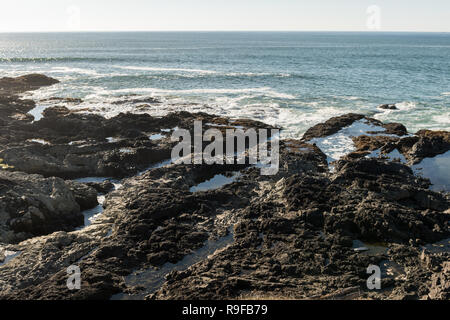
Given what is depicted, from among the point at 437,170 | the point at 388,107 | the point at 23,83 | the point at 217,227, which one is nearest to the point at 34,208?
the point at 217,227

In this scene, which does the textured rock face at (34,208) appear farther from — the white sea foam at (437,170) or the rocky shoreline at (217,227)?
the white sea foam at (437,170)

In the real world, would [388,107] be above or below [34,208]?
above

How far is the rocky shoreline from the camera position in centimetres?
1051

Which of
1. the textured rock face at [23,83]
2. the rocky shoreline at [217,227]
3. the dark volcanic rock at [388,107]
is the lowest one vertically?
the rocky shoreline at [217,227]

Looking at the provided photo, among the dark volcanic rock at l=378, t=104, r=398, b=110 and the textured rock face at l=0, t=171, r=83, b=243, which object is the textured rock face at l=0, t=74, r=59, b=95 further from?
the dark volcanic rock at l=378, t=104, r=398, b=110

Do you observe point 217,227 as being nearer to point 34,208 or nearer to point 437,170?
point 34,208

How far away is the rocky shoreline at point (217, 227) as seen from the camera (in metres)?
10.5

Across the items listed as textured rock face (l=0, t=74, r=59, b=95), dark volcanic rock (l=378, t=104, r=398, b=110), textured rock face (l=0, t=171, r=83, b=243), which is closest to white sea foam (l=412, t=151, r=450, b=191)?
dark volcanic rock (l=378, t=104, r=398, b=110)

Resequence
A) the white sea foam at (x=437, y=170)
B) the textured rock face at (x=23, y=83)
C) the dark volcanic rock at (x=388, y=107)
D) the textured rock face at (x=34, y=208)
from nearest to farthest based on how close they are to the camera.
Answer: the textured rock face at (x=34, y=208) → the white sea foam at (x=437, y=170) → the dark volcanic rock at (x=388, y=107) → the textured rock face at (x=23, y=83)

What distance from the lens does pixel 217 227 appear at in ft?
45.8

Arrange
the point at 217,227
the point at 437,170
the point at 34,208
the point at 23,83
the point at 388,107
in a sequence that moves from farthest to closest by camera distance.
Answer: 1. the point at 23,83
2. the point at 388,107
3. the point at 437,170
4. the point at 34,208
5. the point at 217,227

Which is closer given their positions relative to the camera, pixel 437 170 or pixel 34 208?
pixel 34 208

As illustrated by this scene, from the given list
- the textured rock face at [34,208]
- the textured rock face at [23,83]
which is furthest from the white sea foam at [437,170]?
the textured rock face at [23,83]

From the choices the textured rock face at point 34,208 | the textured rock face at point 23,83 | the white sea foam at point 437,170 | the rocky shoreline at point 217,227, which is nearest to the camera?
the rocky shoreline at point 217,227
